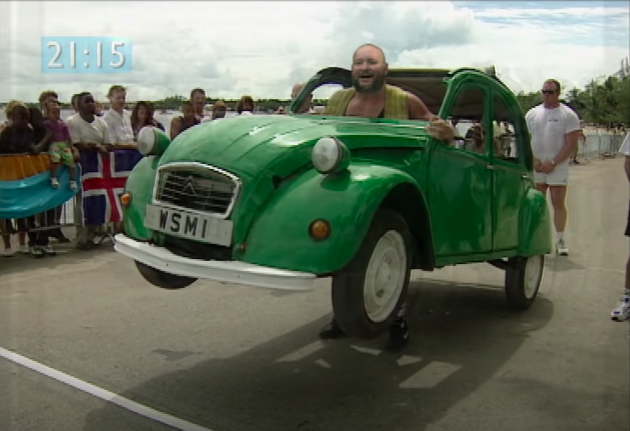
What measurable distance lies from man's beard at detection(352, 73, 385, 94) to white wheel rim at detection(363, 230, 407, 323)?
92cm

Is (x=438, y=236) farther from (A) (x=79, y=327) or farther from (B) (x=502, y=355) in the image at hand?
(A) (x=79, y=327)

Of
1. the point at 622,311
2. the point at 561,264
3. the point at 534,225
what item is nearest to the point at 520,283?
the point at 534,225

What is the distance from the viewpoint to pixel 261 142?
3.36 metres

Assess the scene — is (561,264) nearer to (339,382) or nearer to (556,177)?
(556,177)

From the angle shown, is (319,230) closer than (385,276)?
Yes

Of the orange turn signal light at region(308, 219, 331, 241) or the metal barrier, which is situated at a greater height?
the metal barrier

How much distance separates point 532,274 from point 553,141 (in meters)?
1.15

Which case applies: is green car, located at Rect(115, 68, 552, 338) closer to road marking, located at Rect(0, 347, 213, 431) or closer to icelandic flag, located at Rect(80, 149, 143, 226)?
road marking, located at Rect(0, 347, 213, 431)

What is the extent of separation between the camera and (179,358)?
14.1ft

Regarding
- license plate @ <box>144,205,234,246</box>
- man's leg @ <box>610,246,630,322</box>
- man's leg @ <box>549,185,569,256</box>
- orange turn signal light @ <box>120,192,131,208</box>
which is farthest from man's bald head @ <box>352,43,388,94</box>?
man's leg @ <box>549,185,569,256</box>

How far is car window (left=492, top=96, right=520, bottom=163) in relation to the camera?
15.9 feet

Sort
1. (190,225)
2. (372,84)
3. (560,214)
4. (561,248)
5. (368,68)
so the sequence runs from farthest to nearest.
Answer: (561,248), (560,214), (372,84), (368,68), (190,225)

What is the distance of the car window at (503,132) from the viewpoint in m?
4.85

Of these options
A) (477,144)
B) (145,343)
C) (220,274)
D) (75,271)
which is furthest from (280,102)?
(75,271)
